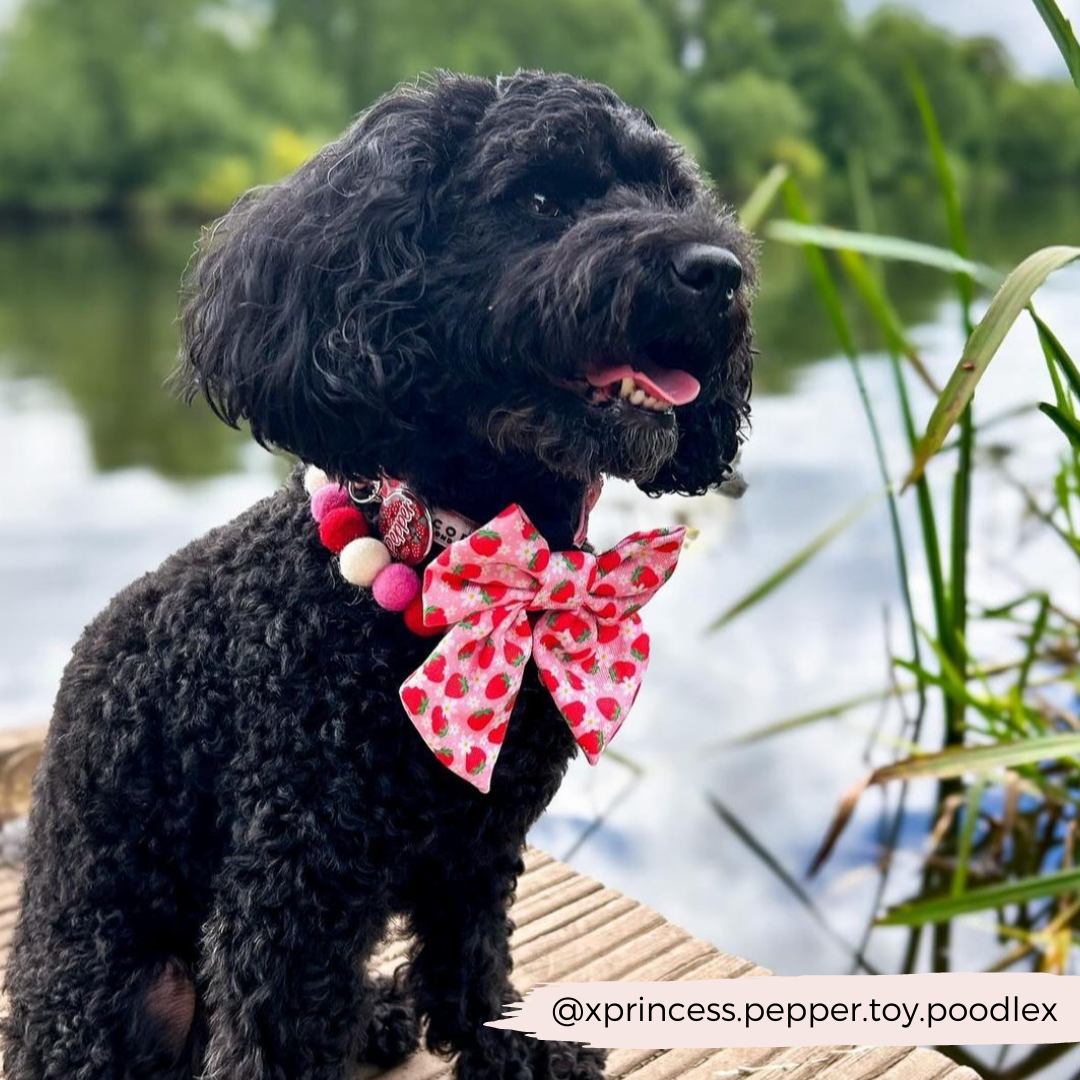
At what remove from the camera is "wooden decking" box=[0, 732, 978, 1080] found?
6.19 ft

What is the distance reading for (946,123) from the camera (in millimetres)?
20625

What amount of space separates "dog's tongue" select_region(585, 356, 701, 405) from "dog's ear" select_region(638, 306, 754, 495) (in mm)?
142

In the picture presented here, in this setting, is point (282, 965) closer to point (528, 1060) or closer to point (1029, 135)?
point (528, 1060)

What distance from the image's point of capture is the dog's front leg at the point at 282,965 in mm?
1404

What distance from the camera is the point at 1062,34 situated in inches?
64.5

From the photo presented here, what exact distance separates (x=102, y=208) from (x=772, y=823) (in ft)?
110

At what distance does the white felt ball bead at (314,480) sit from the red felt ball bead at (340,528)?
74mm

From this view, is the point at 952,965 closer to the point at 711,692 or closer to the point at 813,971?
the point at 813,971

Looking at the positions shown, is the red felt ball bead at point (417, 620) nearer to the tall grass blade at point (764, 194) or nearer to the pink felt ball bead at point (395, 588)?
the pink felt ball bead at point (395, 588)

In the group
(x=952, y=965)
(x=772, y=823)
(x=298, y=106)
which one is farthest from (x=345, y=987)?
(x=298, y=106)

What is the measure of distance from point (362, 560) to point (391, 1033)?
1.01 meters

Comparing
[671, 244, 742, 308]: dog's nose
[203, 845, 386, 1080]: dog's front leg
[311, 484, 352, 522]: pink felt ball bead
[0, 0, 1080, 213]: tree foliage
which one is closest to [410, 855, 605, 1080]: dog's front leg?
[203, 845, 386, 1080]: dog's front leg

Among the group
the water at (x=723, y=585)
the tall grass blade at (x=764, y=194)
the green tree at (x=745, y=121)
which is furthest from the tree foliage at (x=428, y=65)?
the tall grass blade at (x=764, y=194)

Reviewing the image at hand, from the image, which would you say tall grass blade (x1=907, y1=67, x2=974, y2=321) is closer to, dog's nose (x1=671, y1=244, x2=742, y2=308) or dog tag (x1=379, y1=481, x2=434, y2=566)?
dog's nose (x1=671, y1=244, x2=742, y2=308)
